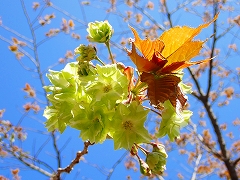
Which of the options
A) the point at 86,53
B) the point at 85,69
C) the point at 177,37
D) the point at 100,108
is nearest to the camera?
the point at 177,37

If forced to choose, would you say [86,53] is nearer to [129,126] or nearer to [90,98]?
[90,98]

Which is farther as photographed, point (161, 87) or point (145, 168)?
point (145, 168)

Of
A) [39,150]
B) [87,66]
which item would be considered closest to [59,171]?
[87,66]

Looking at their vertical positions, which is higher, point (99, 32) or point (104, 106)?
point (99, 32)

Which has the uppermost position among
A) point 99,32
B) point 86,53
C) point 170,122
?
point 99,32

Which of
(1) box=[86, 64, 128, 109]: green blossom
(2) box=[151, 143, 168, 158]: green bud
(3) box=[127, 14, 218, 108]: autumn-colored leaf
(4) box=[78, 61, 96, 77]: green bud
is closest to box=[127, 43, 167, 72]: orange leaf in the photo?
(3) box=[127, 14, 218, 108]: autumn-colored leaf

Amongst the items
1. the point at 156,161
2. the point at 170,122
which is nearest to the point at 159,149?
the point at 156,161

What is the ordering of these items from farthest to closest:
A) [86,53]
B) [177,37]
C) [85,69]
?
[86,53] → [85,69] → [177,37]
